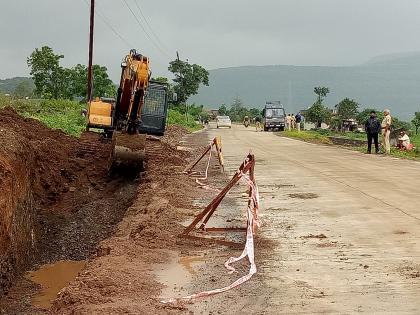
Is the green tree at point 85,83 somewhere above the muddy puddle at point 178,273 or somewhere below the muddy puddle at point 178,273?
above

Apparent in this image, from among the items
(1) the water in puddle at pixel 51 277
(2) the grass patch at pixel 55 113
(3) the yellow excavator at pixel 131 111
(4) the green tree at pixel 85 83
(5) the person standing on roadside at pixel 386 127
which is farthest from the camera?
(4) the green tree at pixel 85 83

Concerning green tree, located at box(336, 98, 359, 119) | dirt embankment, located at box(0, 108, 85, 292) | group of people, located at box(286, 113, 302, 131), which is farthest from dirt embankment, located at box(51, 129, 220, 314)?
green tree, located at box(336, 98, 359, 119)

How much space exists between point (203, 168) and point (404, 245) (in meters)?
11.4

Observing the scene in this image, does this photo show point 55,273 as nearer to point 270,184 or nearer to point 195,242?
point 195,242

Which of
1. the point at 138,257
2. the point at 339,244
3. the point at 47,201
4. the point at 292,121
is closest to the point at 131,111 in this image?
the point at 47,201

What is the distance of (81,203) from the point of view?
1680 cm

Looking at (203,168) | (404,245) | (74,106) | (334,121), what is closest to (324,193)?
(404,245)

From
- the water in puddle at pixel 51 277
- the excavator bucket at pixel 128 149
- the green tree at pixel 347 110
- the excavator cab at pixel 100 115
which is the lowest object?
the water in puddle at pixel 51 277

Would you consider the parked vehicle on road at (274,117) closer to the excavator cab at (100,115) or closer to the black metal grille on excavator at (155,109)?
the black metal grille on excavator at (155,109)

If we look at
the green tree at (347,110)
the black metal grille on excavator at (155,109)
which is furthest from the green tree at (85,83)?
the black metal grille on excavator at (155,109)

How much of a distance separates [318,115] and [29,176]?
Result: 6276cm

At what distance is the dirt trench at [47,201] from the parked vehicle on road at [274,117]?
36405 millimetres

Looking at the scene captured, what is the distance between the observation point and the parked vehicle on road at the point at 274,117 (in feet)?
190

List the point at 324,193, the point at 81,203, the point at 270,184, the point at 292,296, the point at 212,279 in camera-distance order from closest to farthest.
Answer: the point at 292,296 → the point at 212,279 → the point at 324,193 → the point at 270,184 → the point at 81,203
